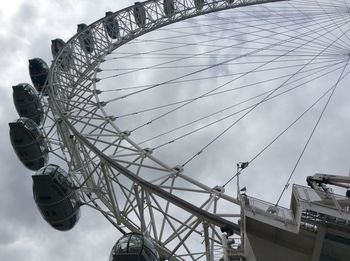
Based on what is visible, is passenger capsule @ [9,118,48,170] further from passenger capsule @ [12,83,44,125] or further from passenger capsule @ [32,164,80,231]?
passenger capsule @ [32,164,80,231]

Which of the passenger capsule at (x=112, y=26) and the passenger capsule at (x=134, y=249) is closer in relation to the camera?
the passenger capsule at (x=134, y=249)

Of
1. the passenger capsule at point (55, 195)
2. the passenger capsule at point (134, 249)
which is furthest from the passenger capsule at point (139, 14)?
the passenger capsule at point (134, 249)

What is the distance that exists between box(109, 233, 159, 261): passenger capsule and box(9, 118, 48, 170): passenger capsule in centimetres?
1205

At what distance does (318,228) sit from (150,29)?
27.8m

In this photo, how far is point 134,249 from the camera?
65.1ft

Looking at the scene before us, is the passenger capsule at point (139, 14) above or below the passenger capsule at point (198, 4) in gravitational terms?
above

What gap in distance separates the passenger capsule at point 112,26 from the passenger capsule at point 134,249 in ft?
76.6

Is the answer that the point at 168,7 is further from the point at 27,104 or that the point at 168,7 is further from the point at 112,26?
the point at 27,104

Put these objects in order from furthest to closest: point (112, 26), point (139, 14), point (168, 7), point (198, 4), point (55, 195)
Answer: point (198, 4) → point (168, 7) → point (139, 14) → point (112, 26) → point (55, 195)

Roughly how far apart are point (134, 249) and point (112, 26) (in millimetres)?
24878

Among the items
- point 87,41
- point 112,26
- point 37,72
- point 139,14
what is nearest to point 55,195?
point 87,41

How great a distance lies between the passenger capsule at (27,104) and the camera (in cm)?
3497

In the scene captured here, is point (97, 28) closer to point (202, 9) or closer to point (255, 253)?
point (202, 9)

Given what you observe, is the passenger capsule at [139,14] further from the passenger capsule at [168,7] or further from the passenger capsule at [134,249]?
the passenger capsule at [134,249]
